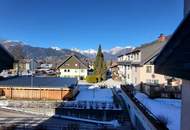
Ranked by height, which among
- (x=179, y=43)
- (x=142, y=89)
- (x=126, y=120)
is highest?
(x=179, y=43)

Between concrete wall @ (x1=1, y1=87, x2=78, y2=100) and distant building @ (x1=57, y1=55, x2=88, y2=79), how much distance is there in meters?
31.9

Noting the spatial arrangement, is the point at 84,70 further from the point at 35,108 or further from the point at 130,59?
the point at 35,108

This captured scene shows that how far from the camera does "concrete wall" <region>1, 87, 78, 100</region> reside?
95.2 feet

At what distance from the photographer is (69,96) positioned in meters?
29.1

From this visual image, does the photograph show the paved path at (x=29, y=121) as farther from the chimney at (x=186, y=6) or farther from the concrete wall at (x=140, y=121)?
the chimney at (x=186, y=6)

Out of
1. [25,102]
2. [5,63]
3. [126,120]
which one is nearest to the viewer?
[5,63]

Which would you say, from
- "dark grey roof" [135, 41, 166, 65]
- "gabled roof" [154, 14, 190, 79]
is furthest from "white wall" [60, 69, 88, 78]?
"gabled roof" [154, 14, 190, 79]

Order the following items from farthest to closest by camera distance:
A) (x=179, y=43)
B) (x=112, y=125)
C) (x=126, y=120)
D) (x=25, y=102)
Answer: (x=25, y=102) → (x=126, y=120) → (x=112, y=125) → (x=179, y=43)

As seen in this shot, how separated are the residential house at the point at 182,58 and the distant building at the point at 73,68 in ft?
176

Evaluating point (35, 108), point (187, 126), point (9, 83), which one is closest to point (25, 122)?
point (35, 108)

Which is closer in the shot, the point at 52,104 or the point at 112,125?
the point at 112,125

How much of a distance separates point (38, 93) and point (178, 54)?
24434mm

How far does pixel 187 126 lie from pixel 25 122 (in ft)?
52.7

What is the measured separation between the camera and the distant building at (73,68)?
202 feet
